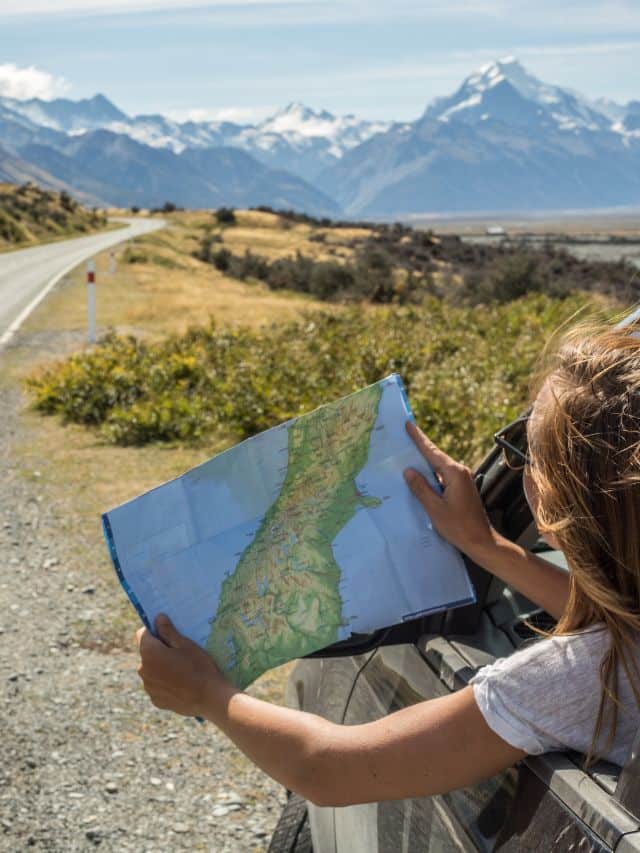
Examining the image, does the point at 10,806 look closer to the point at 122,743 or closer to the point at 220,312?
the point at 122,743

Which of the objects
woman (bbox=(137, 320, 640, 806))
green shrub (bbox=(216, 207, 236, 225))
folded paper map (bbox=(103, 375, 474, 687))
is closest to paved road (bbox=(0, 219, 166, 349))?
green shrub (bbox=(216, 207, 236, 225))

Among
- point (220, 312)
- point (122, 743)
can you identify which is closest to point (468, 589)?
point (122, 743)

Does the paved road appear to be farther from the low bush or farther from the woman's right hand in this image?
the woman's right hand

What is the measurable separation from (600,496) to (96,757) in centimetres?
335

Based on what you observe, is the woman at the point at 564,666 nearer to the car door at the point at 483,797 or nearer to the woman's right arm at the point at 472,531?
the car door at the point at 483,797

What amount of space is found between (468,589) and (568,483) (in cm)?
48

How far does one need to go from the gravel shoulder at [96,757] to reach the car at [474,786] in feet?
3.08

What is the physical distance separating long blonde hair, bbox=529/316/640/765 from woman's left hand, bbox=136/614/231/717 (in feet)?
1.95

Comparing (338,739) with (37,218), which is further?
A: (37,218)

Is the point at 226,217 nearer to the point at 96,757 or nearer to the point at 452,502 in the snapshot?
the point at 96,757

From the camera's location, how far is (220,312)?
23.9 m

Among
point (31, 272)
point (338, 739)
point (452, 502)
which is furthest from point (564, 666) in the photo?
point (31, 272)

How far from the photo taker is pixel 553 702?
4.51 feet

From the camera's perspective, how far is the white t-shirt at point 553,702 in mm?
1372
